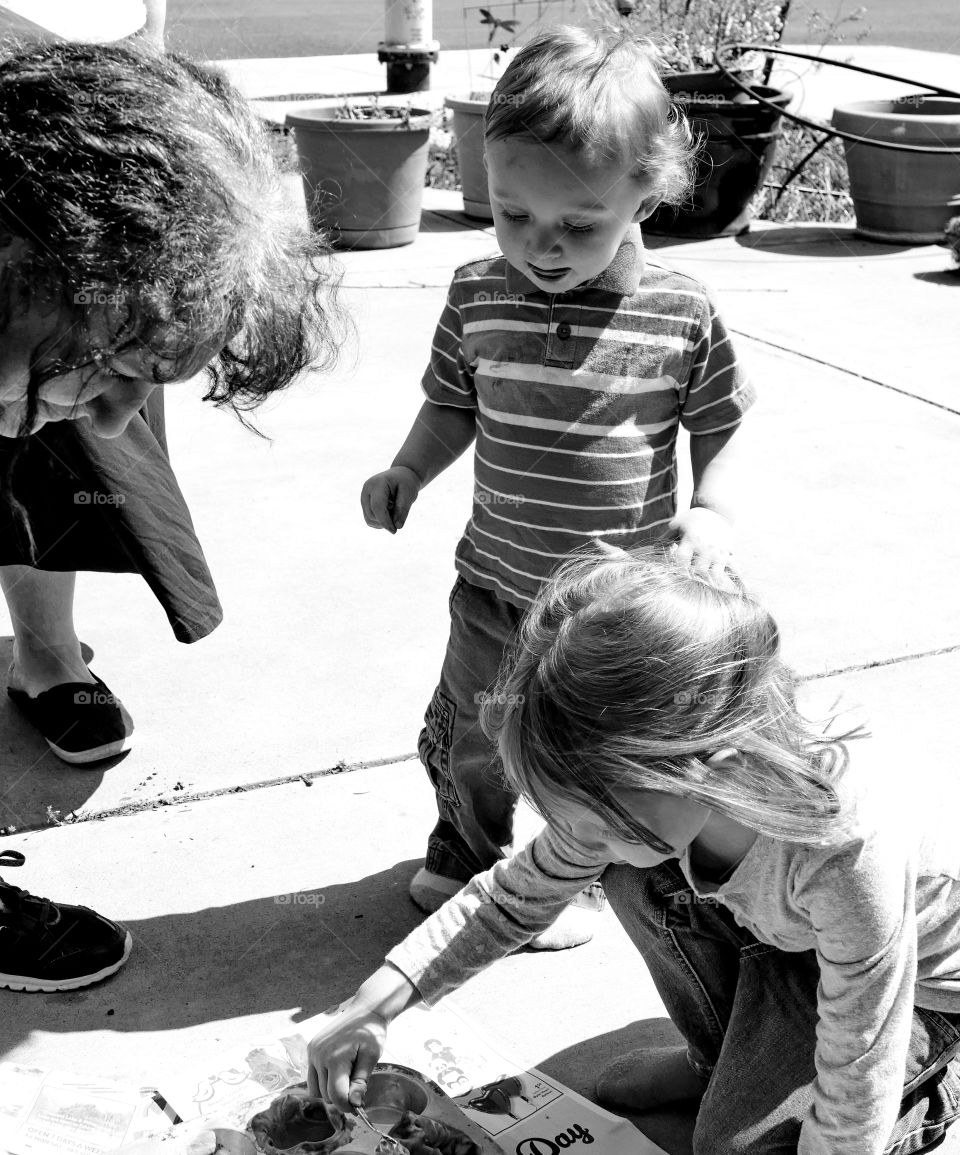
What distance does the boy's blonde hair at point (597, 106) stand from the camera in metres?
1.83

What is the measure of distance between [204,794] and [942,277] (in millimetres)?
4508

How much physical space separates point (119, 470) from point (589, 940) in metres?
1.16

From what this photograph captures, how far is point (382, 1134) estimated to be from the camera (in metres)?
1.57

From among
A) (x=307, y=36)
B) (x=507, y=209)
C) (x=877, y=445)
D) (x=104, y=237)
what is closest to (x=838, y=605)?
(x=877, y=445)

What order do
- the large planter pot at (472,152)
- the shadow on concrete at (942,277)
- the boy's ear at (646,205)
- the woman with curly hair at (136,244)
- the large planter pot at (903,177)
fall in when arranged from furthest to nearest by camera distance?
the large planter pot at (472,152)
the large planter pot at (903,177)
the shadow on concrete at (942,277)
the boy's ear at (646,205)
the woman with curly hair at (136,244)

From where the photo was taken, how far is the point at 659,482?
208 centimetres

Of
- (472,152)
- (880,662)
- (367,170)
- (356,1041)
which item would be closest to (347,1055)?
(356,1041)

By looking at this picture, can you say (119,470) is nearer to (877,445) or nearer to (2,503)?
(2,503)

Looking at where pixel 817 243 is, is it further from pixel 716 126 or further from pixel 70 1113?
pixel 70 1113

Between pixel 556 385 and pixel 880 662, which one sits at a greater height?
pixel 556 385

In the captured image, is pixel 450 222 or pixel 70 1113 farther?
pixel 450 222

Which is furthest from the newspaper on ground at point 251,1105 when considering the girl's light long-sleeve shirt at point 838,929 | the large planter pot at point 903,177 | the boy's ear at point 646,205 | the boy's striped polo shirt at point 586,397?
the large planter pot at point 903,177

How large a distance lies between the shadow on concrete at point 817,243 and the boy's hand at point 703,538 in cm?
466

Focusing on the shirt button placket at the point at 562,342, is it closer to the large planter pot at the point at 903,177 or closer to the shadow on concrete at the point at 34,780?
the shadow on concrete at the point at 34,780
